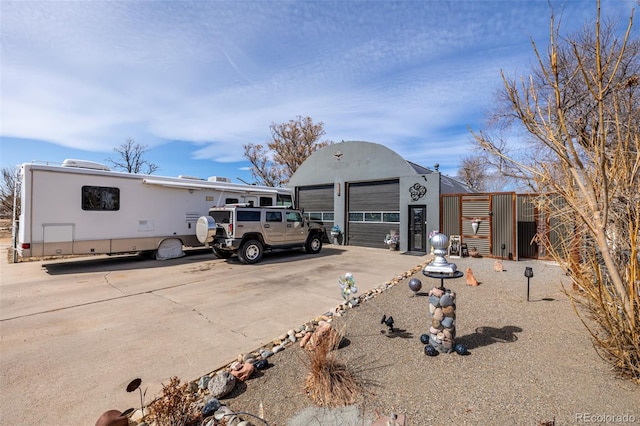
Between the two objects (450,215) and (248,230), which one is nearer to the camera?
(248,230)

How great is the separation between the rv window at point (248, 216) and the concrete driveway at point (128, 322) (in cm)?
153

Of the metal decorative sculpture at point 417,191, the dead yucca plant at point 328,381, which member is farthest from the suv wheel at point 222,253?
the dead yucca plant at point 328,381

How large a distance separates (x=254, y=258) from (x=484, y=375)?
8.12m

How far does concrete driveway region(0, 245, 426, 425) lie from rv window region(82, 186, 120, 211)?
1887 millimetres

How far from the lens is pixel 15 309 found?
5.49 m

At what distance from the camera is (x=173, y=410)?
244 cm

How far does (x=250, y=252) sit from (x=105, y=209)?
4669mm

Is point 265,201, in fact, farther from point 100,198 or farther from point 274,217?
point 100,198

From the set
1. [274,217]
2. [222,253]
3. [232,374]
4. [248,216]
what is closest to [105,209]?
[222,253]

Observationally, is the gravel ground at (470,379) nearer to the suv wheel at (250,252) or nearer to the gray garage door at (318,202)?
the suv wheel at (250,252)

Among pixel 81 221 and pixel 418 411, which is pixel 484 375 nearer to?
pixel 418 411

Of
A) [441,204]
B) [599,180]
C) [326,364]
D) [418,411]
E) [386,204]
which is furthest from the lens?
[386,204]

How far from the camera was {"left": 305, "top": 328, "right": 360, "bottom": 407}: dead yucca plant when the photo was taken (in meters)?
2.79

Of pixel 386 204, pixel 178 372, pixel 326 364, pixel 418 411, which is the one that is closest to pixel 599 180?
pixel 418 411
